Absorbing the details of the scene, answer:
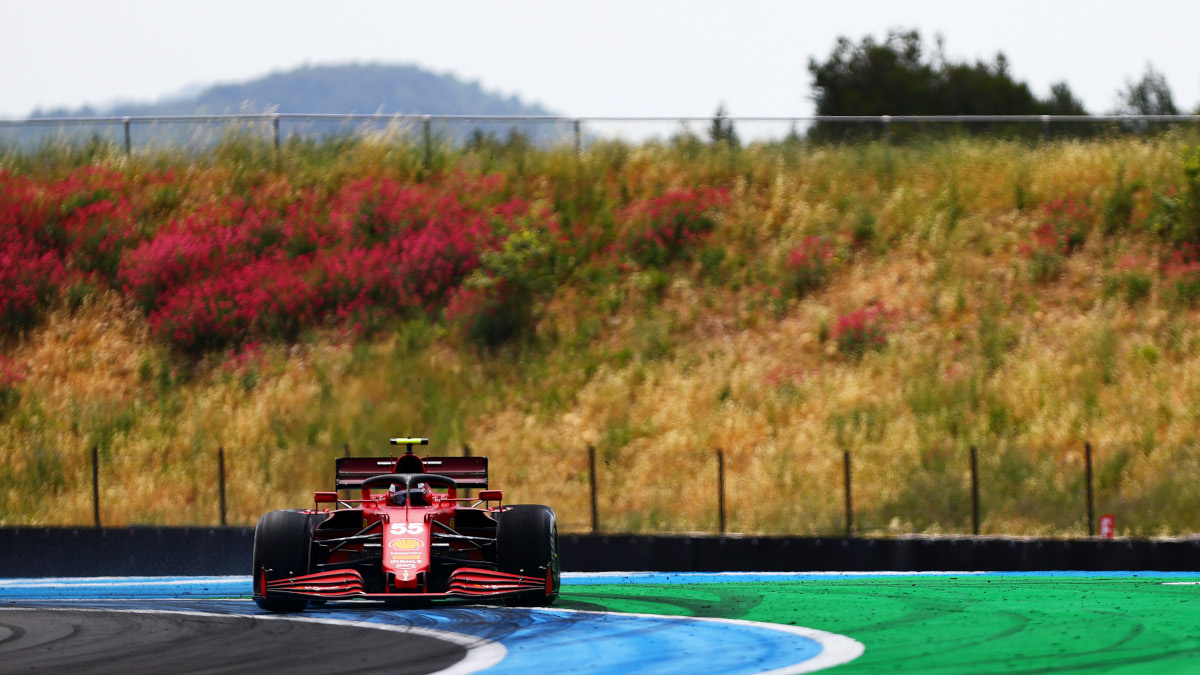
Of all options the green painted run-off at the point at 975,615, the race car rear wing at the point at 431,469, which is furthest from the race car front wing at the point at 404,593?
the race car rear wing at the point at 431,469

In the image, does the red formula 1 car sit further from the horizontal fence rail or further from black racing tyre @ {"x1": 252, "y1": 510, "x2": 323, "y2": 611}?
the horizontal fence rail

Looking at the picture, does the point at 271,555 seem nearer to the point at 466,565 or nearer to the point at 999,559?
the point at 466,565

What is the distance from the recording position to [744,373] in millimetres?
33781

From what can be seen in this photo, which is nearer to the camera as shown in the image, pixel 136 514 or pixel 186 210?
pixel 136 514

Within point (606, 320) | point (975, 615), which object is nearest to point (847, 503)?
point (975, 615)

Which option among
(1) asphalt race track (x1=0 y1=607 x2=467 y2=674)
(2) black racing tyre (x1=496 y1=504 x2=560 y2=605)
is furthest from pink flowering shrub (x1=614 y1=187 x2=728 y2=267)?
(1) asphalt race track (x1=0 y1=607 x2=467 y2=674)

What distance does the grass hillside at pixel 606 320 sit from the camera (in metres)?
30.4

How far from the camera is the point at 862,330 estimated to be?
34.6 metres

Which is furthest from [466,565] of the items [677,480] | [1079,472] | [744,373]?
[744,373]

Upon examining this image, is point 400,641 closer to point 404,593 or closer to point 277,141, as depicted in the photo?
point 404,593

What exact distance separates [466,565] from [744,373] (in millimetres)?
20233

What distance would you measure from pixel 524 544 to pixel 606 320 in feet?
73.6

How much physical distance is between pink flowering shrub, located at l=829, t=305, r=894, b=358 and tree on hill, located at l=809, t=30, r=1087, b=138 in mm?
36534

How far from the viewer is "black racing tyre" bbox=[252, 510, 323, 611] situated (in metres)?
14.0
